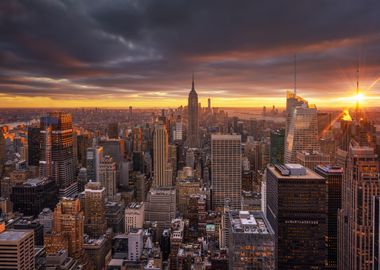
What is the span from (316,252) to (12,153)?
15.6m

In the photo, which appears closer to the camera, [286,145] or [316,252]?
[316,252]

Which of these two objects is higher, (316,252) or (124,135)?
(124,135)

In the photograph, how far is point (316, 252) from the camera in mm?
12180

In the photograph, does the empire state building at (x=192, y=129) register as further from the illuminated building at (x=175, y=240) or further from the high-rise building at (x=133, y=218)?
the illuminated building at (x=175, y=240)

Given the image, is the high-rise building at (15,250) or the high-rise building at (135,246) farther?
the high-rise building at (135,246)

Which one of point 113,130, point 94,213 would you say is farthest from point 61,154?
point 94,213

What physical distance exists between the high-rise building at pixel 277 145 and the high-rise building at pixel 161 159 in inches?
273

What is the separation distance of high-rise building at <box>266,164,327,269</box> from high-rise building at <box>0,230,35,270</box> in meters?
7.38

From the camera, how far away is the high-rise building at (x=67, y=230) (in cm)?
1373

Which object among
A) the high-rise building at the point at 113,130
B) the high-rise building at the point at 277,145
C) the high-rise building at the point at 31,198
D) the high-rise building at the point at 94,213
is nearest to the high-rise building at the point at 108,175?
the high-rise building at the point at 113,130

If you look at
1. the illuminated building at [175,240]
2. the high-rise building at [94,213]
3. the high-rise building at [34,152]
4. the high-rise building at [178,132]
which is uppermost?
the high-rise building at [178,132]

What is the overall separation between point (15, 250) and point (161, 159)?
58.2ft

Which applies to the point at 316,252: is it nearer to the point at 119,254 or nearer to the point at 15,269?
the point at 119,254

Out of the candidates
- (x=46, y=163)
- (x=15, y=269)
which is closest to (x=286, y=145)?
(x=46, y=163)
